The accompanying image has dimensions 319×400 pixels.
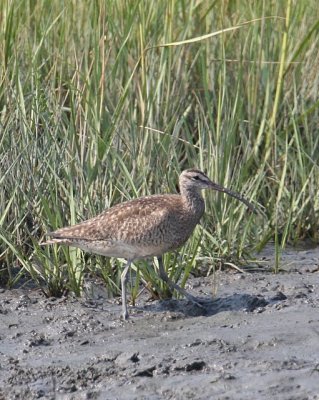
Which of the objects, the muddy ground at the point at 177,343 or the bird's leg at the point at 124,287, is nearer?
the muddy ground at the point at 177,343

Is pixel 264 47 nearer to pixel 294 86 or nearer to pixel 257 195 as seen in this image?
pixel 294 86

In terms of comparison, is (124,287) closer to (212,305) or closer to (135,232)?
(135,232)

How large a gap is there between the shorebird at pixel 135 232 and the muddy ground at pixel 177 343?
244 millimetres

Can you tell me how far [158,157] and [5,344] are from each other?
6.25 feet

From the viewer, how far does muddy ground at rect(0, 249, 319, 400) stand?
18.1ft

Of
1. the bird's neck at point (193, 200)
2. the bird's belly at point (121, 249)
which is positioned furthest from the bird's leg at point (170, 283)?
the bird's neck at point (193, 200)

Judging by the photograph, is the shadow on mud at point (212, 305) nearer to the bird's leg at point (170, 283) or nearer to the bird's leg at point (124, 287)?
the bird's leg at point (170, 283)

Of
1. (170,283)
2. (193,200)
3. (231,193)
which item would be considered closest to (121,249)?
(170,283)

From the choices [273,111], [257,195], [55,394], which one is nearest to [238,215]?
[257,195]

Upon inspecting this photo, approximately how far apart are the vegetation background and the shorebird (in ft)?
0.57

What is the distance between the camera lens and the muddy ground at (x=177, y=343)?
5516 mm

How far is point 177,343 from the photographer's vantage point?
629 cm

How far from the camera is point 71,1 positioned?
919 centimetres

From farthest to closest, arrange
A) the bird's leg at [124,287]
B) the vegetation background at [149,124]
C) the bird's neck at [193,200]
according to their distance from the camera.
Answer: the vegetation background at [149,124] → the bird's neck at [193,200] → the bird's leg at [124,287]
